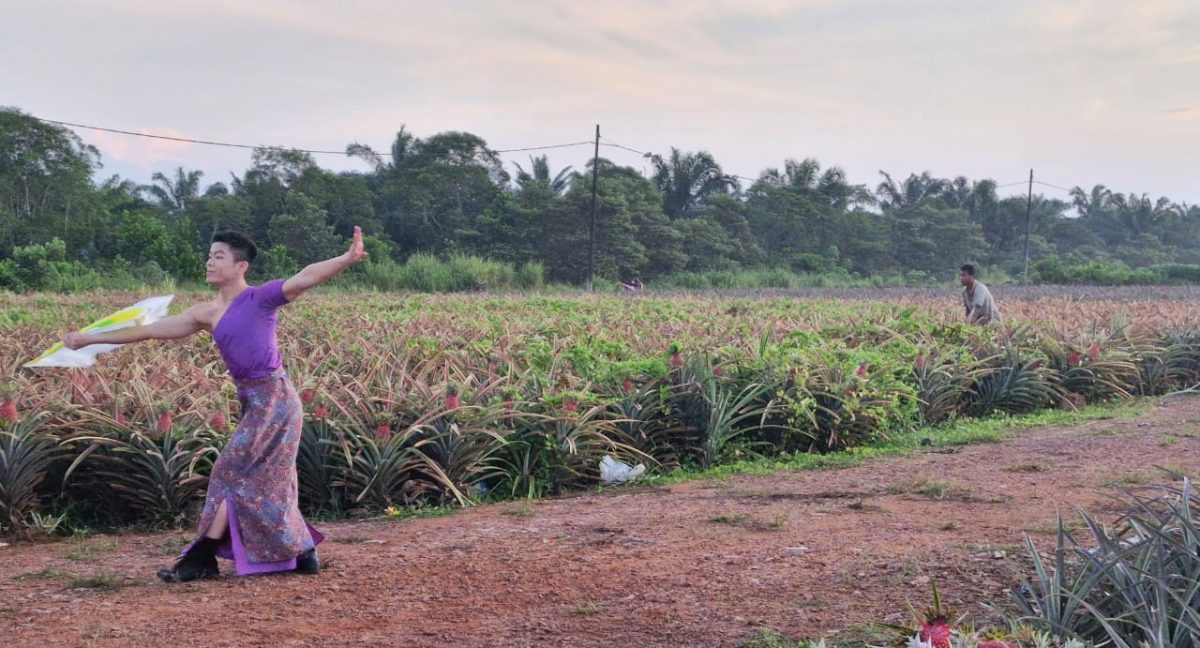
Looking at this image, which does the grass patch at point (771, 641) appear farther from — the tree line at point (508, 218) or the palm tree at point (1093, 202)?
the palm tree at point (1093, 202)

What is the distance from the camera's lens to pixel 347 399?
6414 mm

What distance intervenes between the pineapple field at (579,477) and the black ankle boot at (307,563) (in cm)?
12

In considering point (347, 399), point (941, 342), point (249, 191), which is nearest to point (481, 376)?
point (347, 399)

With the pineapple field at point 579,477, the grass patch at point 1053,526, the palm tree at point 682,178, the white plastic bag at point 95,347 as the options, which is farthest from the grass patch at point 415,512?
the palm tree at point 682,178

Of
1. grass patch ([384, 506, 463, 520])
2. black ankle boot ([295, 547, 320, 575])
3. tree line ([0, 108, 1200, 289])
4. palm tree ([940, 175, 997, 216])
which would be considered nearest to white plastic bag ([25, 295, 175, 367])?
black ankle boot ([295, 547, 320, 575])

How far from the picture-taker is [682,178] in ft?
158

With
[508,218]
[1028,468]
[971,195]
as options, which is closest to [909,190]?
[971,195]

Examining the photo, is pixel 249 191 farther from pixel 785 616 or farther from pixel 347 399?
pixel 785 616

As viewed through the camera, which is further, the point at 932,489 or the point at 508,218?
the point at 508,218

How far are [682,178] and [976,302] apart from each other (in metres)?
36.6

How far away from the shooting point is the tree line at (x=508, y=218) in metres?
29.8

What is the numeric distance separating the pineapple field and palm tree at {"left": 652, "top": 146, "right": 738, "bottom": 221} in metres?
37.6

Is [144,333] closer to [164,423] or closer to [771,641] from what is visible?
[164,423]

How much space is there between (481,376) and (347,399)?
1.44m
